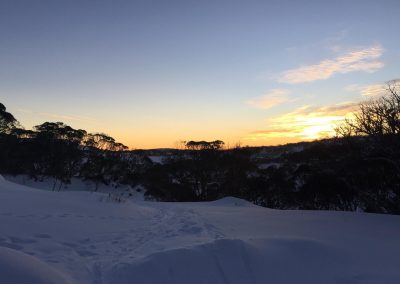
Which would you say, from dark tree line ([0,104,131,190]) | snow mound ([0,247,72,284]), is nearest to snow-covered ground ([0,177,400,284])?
snow mound ([0,247,72,284])

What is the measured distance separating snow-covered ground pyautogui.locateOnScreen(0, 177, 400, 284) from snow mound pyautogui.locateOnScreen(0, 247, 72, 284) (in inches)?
0.5

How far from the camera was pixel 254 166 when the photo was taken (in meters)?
45.6

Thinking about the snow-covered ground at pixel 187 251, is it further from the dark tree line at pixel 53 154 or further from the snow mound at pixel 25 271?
the dark tree line at pixel 53 154

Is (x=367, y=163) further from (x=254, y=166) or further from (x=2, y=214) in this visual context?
(x=254, y=166)

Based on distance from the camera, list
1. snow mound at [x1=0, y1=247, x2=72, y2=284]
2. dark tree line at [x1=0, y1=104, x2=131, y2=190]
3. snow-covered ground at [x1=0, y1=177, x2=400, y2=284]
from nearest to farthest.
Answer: snow mound at [x1=0, y1=247, x2=72, y2=284]
snow-covered ground at [x1=0, y1=177, x2=400, y2=284]
dark tree line at [x1=0, y1=104, x2=131, y2=190]

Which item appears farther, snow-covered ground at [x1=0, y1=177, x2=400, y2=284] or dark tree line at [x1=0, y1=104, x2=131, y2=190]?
dark tree line at [x1=0, y1=104, x2=131, y2=190]

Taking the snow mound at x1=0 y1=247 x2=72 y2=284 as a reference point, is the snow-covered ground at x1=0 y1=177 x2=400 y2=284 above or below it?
below

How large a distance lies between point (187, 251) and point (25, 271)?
8.60 feet

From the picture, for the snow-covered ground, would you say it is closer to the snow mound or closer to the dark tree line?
the snow mound

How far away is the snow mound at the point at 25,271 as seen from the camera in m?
4.25

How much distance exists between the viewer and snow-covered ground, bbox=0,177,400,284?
17.4 ft

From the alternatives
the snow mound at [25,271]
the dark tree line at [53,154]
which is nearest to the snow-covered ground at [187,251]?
the snow mound at [25,271]

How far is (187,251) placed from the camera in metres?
6.07

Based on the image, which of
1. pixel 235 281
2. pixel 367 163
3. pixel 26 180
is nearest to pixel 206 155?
pixel 367 163
